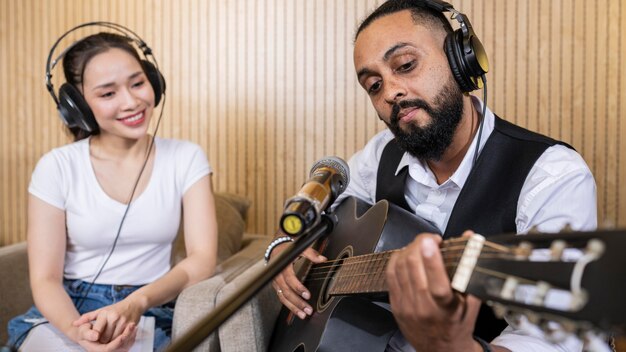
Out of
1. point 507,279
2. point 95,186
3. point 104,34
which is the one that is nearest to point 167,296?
point 95,186

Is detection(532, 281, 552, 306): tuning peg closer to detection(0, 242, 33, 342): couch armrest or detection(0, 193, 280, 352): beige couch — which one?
detection(0, 193, 280, 352): beige couch

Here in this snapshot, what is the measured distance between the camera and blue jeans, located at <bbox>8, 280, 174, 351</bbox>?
173 centimetres

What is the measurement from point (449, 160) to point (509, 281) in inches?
32.6

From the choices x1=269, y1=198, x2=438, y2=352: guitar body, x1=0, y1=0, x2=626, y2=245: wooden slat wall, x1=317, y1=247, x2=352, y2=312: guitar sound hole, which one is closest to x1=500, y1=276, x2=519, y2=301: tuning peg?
x1=269, y1=198, x2=438, y2=352: guitar body

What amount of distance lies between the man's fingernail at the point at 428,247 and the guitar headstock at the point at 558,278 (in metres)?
0.04

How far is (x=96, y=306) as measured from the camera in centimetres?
180

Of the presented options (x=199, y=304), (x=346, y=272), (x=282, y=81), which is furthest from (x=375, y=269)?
(x=282, y=81)

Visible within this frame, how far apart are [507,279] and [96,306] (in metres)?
1.44

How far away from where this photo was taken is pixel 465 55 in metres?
1.36

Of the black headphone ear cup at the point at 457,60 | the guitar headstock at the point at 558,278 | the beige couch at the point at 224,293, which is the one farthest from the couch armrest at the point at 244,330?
the guitar headstock at the point at 558,278

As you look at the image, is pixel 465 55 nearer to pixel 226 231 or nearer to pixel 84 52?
pixel 84 52

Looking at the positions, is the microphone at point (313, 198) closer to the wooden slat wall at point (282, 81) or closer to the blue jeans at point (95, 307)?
the blue jeans at point (95, 307)

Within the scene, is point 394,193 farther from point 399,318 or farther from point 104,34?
point 104,34

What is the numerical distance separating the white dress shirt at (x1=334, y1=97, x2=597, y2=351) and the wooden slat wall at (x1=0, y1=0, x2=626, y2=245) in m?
1.34
